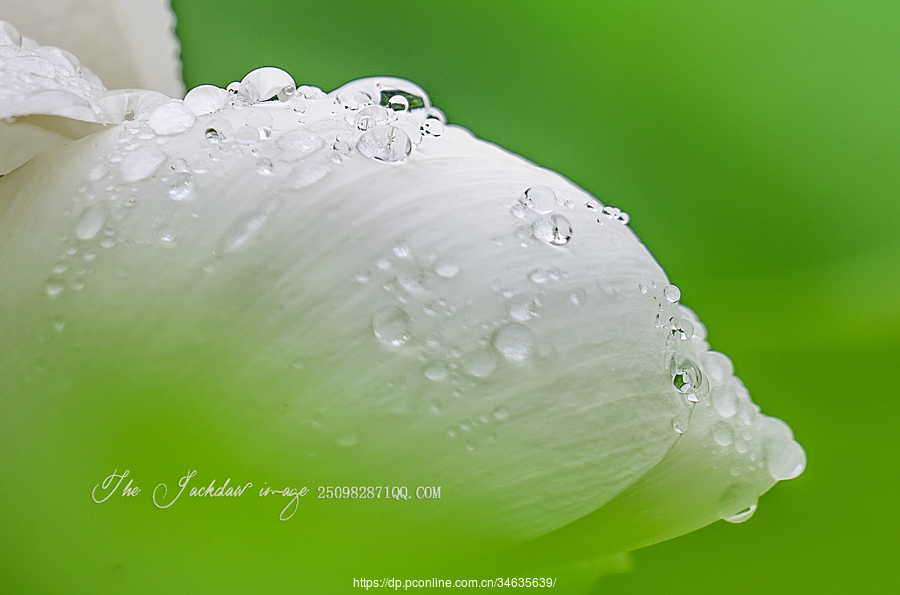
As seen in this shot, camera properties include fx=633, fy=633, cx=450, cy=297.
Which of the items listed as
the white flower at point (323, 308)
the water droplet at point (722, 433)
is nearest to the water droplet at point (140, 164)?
the white flower at point (323, 308)

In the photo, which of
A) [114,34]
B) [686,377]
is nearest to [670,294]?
[686,377]

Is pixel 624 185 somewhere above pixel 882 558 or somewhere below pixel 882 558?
above

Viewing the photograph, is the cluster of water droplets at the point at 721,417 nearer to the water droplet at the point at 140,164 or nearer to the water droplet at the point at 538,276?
the water droplet at the point at 538,276

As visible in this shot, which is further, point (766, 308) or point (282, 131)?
point (766, 308)

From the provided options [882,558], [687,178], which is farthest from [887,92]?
[882,558]

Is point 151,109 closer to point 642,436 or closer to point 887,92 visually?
point 642,436

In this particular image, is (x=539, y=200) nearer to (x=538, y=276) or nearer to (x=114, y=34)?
(x=538, y=276)

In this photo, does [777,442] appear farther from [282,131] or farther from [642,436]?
[282,131]
